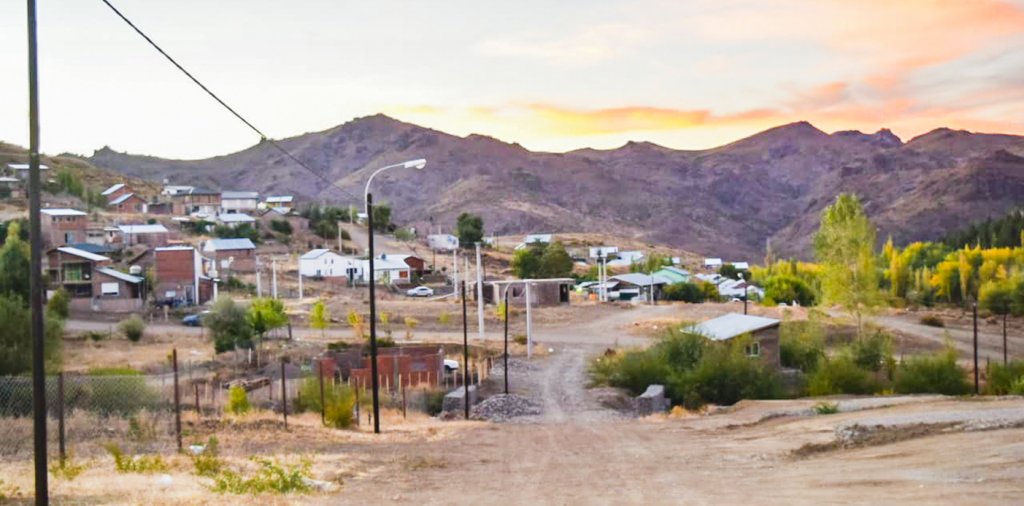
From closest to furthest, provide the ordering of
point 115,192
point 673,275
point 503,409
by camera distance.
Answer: point 503,409, point 673,275, point 115,192

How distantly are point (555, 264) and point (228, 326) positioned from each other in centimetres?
6119

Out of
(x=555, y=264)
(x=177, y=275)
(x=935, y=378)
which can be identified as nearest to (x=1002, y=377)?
(x=935, y=378)

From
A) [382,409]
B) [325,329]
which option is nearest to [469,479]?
[382,409]

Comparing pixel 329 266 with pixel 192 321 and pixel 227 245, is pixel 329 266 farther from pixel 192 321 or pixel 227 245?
pixel 192 321

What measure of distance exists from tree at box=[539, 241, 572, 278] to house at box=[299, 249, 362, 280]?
21.0m

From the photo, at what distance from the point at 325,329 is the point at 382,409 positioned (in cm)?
4231

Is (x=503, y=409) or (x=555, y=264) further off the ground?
(x=555, y=264)

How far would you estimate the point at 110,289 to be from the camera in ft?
289

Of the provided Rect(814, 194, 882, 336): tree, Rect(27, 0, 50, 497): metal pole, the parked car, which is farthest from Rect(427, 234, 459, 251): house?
Rect(27, 0, 50, 497): metal pole

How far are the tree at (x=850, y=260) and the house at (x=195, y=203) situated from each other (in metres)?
111

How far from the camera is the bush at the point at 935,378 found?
43.4 metres

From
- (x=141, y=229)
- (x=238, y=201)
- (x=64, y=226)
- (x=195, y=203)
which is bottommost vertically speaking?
(x=141, y=229)

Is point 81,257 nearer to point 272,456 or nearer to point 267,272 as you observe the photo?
point 267,272

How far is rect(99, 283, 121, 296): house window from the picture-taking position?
87.6m
